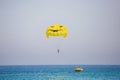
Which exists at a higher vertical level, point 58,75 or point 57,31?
point 57,31

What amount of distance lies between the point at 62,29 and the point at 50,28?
1269mm

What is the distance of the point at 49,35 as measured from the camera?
3281cm

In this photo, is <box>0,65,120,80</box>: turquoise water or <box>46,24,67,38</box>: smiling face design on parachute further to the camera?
<box>0,65,120,80</box>: turquoise water

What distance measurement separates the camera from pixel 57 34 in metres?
32.3

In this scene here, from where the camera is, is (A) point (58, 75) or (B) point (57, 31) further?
(A) point (58, 75)

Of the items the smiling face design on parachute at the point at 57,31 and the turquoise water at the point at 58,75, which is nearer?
the smiling face design on parachute at the point at 57,31

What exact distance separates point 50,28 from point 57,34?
104 cm

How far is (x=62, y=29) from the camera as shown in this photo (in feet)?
107

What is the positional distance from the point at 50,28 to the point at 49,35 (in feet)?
2.48

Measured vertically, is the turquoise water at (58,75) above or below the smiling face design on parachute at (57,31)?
below

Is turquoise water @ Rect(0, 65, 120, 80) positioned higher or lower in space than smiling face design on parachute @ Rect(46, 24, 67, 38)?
lower

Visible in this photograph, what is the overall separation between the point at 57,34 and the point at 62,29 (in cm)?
77
